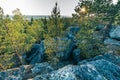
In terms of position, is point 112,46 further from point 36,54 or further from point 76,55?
point 36,54

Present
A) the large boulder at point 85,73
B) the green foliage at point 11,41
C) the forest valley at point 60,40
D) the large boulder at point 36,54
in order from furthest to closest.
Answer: the large boulder at point 36,54, the green foliage at point 11,41, the forest valley at point 60,40, the large boulder at point 85,73

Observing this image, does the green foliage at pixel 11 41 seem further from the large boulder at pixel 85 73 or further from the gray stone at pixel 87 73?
the gray stone at pixel 87 73

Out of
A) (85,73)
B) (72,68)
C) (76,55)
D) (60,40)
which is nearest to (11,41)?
(60,40)

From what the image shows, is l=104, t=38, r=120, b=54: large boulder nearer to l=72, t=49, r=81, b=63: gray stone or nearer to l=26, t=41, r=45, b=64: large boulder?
l=72, t=49, r=81, b=63: gray stone

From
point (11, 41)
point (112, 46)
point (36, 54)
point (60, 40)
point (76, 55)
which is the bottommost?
point (36, 54)

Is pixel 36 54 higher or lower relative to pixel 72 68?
lower

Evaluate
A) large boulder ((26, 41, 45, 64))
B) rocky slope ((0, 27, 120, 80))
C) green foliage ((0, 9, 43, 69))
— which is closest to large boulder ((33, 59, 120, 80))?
rocky slope ((0, 27, 120, 80))

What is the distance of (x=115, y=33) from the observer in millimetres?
54656

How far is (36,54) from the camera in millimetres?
56781

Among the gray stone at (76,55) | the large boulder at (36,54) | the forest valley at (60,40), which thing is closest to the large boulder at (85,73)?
the forest valley at (60,40)

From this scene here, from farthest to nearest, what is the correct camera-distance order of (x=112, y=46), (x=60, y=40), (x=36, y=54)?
(x=36, y=54)
(x=112, y=46)
(x=60, y=40)

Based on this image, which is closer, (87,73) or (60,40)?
(87,73)

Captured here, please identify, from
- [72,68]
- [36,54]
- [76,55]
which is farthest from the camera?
[36,54]

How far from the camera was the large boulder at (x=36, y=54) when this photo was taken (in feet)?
173
